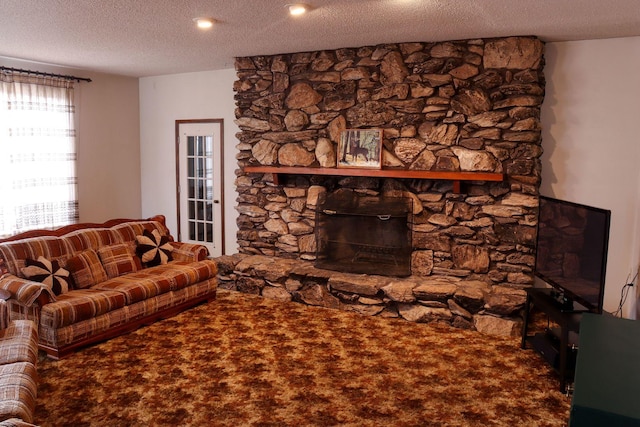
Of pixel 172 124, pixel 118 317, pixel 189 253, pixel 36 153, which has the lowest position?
pixel 118 317

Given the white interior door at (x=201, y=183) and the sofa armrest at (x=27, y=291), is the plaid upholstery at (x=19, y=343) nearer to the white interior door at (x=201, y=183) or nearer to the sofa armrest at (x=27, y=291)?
the sofa armrest at (x=27, y=291)

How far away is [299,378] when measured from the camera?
10.9ft

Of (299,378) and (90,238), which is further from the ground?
(90,238)

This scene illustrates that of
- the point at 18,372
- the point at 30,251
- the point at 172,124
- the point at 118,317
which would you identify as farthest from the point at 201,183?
the point at 18,372

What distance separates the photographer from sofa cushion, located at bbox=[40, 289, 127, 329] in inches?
138

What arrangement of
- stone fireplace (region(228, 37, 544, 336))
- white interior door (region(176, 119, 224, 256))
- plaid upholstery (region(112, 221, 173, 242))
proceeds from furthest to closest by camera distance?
white interior door (region(176, 119, 224, 256))
plaid upholstery (region(112, 221, 173, 242))
stone fireplace (region(228, 37, 544, 336))

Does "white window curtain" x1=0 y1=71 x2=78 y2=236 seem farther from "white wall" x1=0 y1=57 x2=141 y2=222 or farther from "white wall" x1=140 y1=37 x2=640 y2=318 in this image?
"white wall" x1=140 y1=37 x2=640 y2=318

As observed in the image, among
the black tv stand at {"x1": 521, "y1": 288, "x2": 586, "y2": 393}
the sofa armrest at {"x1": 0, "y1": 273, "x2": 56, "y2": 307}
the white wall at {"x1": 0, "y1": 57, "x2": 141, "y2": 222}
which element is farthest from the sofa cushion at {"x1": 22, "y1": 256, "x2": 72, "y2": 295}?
the black tv stand at {"x1": 521, "y1": 288, "x2": 586, "y2": 393}

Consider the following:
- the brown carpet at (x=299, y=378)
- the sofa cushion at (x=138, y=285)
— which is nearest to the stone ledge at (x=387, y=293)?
the brown carpet at (x=299, y=378)

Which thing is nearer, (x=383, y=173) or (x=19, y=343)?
(x=19, y=343)

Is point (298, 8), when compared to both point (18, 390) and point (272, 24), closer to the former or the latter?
A: point (272, 24)

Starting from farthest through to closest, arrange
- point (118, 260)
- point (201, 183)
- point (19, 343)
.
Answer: point (201, 183) → point (118, 260) → point (19, 343)

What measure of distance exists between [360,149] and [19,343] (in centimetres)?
333

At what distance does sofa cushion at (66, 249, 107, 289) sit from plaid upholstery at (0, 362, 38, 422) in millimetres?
1562
